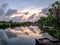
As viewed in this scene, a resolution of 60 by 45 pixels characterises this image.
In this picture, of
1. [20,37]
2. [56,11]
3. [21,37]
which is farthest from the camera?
[56,11]

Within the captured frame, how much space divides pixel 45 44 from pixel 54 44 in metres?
1.87

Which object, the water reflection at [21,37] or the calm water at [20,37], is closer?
the water reflection at [21,37]

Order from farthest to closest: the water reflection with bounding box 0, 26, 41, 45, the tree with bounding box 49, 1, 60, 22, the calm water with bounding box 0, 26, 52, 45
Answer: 1. the tree with bounding box 49, 1, 60, 22
2. the calm water with bounding box 0, 26, 52, 45
3. the water reflection with bounding box 0, 26, 41, 45

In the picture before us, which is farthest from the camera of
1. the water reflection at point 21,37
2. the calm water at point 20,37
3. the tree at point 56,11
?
the tree at point 56,11

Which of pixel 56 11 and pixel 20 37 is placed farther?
pixel 56 11

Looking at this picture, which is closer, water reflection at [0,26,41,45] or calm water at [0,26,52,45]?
water reflection at [0,26,41,45]

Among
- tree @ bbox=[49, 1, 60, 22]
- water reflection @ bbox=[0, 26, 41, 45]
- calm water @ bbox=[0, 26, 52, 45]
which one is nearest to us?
water reflection @ bbox=[0, 26, 41, 45]

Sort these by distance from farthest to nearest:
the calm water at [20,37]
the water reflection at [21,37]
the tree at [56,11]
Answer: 1. the tree at [56,11]
2. the calm water at [20,37]
3. the water reflection at [21,37]

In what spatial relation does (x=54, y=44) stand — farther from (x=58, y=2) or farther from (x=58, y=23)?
(x=58, y=2)

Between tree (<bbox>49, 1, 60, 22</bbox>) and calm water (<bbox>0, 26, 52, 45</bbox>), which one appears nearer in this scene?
calm water (<bbox>0, 26, 52, 45</bbox>)

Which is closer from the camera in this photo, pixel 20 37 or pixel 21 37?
pixel 20 37

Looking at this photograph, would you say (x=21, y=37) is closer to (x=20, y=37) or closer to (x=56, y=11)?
(x=20, y=37)

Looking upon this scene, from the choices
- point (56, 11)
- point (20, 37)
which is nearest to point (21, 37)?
point (20, 37)

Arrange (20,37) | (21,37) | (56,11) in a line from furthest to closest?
(56,11) → (21,37) → (20,37)
